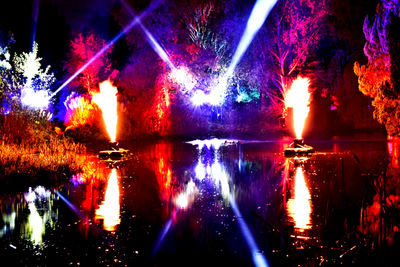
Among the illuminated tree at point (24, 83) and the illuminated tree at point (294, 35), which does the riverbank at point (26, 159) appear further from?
the illuminated tree at point (294, 35)

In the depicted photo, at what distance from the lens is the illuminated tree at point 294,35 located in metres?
34.5

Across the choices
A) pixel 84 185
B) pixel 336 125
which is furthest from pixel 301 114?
pixel 84 185

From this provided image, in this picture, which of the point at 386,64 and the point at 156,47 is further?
the point at 156,47

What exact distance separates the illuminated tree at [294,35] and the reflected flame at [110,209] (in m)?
25.3

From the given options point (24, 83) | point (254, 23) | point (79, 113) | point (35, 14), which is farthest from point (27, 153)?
point (35, 14)

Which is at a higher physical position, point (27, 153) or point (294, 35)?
point (294, 35)

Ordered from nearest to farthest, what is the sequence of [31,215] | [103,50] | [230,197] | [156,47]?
[31,215]
[230,197]
[156,47]
[103,50]

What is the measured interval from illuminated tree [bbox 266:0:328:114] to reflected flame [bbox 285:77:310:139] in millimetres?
822

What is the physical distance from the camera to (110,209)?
10031 mm

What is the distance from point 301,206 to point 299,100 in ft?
83.8

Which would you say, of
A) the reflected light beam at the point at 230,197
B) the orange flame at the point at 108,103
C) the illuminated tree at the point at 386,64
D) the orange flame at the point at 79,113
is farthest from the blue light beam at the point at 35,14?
the illuminated tree at the point at 386,64

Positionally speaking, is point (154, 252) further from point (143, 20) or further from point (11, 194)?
point (143, 20)

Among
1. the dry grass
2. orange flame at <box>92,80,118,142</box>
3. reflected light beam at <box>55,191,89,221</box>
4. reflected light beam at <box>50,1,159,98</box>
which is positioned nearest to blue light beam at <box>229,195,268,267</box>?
reflected light beam at <box>55,191,89,221</box>

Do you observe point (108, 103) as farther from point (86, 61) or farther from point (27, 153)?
point (27, 153)
